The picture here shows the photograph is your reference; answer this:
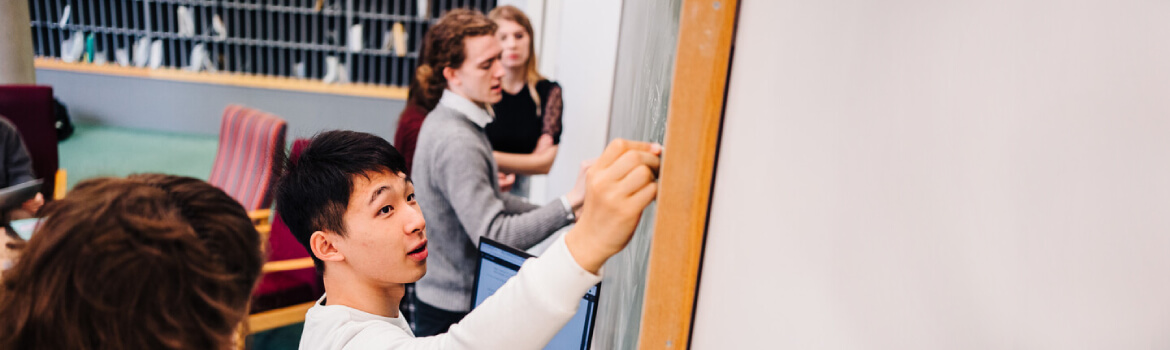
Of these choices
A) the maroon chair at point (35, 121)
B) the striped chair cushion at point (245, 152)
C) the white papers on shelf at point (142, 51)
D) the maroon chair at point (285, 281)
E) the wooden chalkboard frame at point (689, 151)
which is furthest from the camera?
the white papers on shelf at point (142, 51)

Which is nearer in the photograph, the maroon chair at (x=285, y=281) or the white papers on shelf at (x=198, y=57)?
the maroon chair at (x=285, y=281)

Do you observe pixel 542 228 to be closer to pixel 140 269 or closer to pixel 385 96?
pixel 140 269

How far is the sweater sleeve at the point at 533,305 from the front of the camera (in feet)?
2.00

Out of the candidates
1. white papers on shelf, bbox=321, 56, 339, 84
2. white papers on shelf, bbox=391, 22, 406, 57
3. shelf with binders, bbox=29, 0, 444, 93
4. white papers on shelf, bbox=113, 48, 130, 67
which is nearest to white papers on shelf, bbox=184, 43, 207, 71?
shelf with binders, bbox=29, 0, 444, 93

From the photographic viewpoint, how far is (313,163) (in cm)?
85

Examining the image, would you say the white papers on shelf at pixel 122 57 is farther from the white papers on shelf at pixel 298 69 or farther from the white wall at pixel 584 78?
the white wall at pixel 584 78

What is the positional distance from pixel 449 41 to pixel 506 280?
0.81 m

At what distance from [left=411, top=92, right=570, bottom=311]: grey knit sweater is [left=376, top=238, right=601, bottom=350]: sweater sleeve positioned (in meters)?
0.73

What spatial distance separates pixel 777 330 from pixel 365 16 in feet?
22.8

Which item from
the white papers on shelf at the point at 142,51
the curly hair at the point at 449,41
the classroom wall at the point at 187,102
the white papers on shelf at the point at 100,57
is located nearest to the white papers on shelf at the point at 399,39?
the classroom wall at the point at 187,102

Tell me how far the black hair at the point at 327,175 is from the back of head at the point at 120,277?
0.55 feet

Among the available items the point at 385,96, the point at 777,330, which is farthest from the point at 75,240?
the point at 385,96

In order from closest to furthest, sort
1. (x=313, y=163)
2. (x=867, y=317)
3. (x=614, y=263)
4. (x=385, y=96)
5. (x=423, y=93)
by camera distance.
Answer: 1. (x=867, y=317)
2. (x=313, y=163)
3. (x=614, y=263)
4. (x=423, y=93)
5. (x=385, y=96)

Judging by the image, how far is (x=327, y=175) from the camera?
2.71ft
